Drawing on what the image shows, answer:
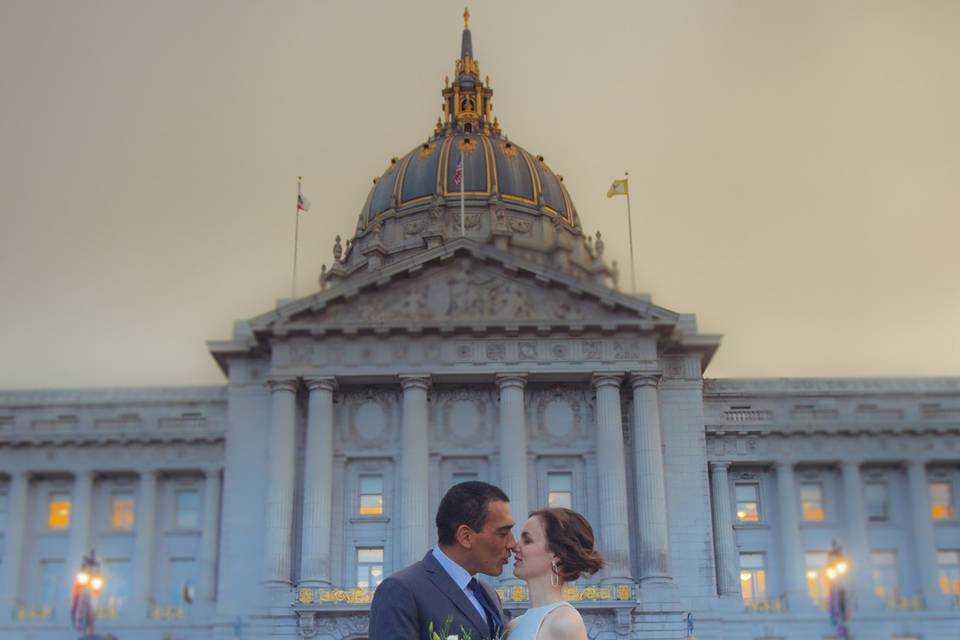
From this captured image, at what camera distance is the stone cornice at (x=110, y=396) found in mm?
55750

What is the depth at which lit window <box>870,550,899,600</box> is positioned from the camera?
52.0m

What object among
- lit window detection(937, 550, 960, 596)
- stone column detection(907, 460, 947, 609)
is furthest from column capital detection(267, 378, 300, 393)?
lit window detection(937, 550, 960, 596)

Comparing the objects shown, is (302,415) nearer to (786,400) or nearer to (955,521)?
(786,400)

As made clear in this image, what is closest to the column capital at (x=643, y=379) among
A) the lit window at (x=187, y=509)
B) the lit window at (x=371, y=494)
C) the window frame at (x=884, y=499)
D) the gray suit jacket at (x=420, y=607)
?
the lit window at (x=371, y=494)

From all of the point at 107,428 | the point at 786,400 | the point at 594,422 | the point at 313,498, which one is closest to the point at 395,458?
the point at 313,498

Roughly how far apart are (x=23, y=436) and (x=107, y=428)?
11.8ft

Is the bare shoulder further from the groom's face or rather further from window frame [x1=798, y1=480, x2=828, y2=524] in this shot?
window frame [x1=798, y1=480, x2=828, y2=524]

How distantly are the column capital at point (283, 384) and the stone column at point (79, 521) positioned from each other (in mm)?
11037

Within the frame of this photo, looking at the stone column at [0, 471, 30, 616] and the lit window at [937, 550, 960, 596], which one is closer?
the stone column at [0, 471, 30, 616]

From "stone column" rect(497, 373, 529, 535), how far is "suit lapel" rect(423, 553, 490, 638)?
4057cm

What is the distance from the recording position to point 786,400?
181 feet

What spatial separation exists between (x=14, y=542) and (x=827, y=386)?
3705 centimetres

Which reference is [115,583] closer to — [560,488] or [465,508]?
[560,488]

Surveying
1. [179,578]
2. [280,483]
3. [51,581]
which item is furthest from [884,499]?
[51,581]
